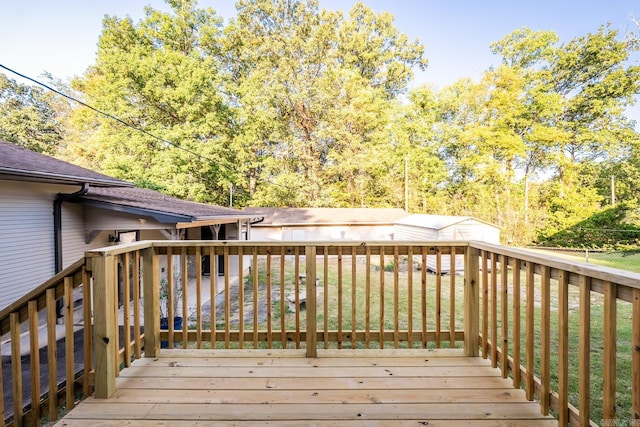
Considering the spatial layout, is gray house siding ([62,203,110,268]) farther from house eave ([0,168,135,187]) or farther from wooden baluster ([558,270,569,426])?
wooden baluster ([558,270,569,426])

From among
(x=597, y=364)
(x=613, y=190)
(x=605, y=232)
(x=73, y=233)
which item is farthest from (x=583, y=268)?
(x=613, y=190)

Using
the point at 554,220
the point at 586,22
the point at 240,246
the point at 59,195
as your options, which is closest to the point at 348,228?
the point at 554,220

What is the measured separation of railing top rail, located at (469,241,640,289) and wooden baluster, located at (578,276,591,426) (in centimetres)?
5

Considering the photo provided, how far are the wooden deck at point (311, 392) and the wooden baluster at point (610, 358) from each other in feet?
1.66

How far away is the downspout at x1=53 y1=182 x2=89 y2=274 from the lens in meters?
5.71

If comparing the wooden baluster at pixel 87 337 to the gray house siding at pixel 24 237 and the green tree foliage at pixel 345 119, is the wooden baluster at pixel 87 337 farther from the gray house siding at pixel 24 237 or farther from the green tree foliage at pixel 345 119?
the green tree foliage at pixel 345 119

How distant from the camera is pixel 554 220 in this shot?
1652 cm

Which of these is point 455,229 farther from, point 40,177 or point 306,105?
point 306,105

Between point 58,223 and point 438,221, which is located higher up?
point 58,223

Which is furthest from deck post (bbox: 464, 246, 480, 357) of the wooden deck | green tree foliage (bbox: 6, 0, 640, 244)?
green tree foliage (bbox: 6, 0, 640, 244)

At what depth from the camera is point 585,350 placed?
150cm

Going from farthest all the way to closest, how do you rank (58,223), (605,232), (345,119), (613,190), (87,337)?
1. (345,119)
2. (613,190)
3. (605,232)
4. (58,223)
5. (87,337)

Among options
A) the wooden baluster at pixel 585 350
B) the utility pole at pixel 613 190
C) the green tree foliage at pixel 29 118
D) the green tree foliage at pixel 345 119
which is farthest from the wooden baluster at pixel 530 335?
the green tree foliage at pixel 29 118

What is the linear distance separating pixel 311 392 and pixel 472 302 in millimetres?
1479
